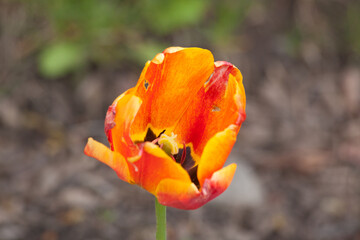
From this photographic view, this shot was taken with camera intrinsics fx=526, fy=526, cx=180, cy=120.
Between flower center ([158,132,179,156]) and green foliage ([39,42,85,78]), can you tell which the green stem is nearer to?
flower center ([158,132,179,156])

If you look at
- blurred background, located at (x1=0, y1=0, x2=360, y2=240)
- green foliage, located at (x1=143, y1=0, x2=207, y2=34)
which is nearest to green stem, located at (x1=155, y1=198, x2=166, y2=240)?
blurred background, located at (x1=0, y1=0, x2=360, y2=240)

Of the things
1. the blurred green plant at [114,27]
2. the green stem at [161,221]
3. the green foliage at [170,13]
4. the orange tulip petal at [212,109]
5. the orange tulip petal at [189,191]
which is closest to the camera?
the orange tulip petal at [189,191]

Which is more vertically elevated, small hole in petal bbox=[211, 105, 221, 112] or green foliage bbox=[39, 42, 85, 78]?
small hole in petal bbox=[211, 105, 221, 112]

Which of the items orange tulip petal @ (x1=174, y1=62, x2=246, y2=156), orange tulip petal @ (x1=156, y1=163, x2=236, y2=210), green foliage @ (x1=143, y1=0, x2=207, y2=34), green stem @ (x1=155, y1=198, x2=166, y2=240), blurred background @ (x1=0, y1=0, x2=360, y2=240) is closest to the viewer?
orange tulip petal @ (x1=156, y1=163, x2=236, y2=210)

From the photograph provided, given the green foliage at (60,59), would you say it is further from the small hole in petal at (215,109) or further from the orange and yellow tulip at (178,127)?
the small hole in petal at (215,109)

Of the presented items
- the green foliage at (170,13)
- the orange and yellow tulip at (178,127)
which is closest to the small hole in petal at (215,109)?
the orange and yellow tulip at (178,127)

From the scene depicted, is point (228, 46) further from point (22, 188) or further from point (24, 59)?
point (22, 188)
